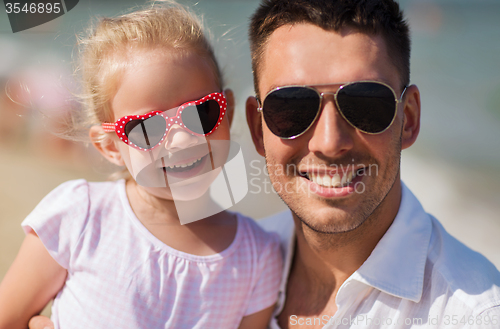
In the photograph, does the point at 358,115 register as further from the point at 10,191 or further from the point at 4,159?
the point at 4,159

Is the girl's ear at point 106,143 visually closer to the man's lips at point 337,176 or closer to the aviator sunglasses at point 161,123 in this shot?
the aviator sunglasses at point 161,123

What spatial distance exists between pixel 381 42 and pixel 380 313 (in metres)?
1.32

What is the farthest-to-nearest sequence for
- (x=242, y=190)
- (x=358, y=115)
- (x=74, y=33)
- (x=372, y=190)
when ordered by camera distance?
Result: (x=242, y=190) → (x=74, y=33) → (x=372, y=190) → (x=358, y=115)

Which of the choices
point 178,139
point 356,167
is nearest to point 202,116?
point 178,139

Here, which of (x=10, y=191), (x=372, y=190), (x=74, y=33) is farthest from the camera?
(x=10, y=191)

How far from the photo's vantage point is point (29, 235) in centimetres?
207

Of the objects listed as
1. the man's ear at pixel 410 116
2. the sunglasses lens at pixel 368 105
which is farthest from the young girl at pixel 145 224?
the man's ear at pixel 410 116

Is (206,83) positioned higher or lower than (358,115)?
higher

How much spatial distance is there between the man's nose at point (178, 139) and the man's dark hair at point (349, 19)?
50 centimetres

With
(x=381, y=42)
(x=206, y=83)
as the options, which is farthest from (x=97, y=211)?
(x=381, y=42)

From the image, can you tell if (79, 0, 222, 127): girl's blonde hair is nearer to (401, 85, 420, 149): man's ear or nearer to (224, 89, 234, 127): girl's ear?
(224, 89, 234, 127): girl's ear

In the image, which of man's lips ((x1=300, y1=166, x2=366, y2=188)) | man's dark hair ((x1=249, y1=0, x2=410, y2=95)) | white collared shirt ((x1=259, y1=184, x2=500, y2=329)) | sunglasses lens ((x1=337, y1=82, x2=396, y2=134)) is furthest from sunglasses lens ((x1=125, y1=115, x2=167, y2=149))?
white collared shirt ((x1=259, y1=184, x2=500, y2=329))

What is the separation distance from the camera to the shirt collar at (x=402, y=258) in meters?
1.90

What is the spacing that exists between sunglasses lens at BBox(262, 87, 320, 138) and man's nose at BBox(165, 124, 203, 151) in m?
0.40
